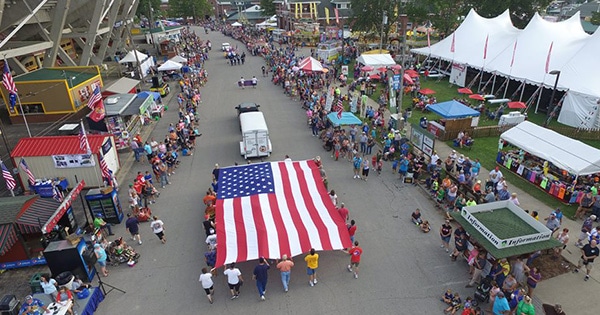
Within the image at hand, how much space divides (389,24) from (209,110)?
1165 inches

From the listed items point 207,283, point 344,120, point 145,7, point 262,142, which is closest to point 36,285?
point 207,283

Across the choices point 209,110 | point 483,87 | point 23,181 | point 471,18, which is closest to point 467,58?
point 483,87

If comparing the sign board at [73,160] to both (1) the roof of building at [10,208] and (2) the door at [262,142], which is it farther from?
(2) the door at [262,142]

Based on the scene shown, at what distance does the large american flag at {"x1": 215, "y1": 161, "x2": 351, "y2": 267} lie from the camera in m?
10.9

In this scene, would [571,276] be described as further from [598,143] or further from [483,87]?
[483,87]

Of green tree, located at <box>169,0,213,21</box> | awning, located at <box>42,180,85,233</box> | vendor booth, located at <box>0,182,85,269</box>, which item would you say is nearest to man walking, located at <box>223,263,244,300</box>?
vendor booth, located at <box>0,182,85,269</box>

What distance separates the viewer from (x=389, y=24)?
4716 centimetres

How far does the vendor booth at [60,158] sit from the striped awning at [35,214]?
318cm

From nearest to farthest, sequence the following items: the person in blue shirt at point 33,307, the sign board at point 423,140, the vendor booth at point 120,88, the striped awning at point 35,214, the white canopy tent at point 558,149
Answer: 1. the person in blue shirt at point 33,307
2. the striped awning at point 35,214
3. the white canopy tent at point 558,149
4. the sign board at point 423,140
5. the vendor booth at point 120,88

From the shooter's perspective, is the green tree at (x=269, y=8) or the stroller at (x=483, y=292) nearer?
the stroller at (x=483, y=292)

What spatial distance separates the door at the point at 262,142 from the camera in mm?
18145

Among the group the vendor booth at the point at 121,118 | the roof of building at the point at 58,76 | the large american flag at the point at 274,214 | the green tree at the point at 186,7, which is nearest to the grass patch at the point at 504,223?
the large american flag at the point at 274,214

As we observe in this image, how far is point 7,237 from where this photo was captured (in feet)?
36.1

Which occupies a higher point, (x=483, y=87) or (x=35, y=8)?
(x=35, y=8)
